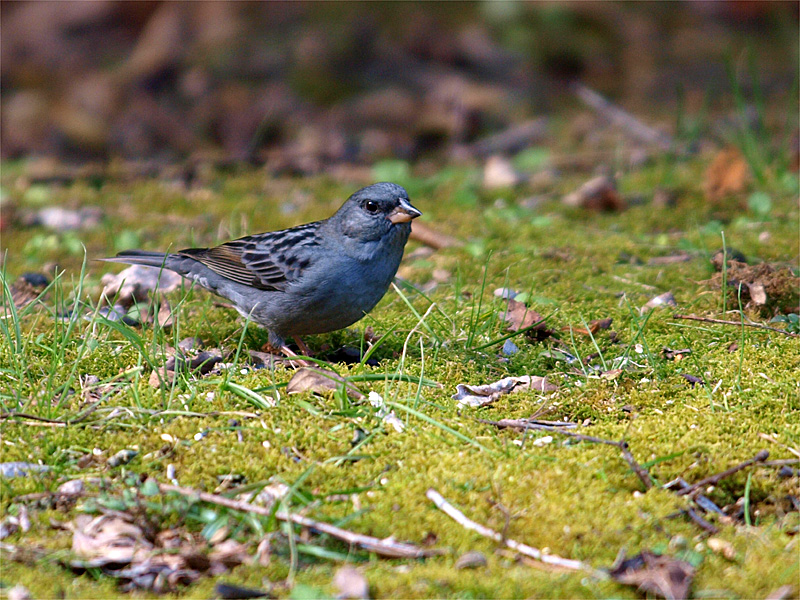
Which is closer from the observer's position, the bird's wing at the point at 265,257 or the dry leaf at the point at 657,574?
the dry leaf at the point at 657,574

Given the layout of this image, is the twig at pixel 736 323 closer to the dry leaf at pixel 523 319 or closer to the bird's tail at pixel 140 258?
the dry leaf at pixel 523 319

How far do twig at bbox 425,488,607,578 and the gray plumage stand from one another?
1.52 meters

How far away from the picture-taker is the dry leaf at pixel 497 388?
12.6 feet

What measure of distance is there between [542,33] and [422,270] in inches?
308

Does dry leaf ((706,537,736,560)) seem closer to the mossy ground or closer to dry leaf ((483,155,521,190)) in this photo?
the mossy ground

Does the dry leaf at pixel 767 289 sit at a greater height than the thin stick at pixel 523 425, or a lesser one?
greater

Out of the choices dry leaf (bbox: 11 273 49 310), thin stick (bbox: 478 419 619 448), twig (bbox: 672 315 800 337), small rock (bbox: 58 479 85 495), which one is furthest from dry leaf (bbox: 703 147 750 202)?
small rock (bbox: 58 479 85 495)

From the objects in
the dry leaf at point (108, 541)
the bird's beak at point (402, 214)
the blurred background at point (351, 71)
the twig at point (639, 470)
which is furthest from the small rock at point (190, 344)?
the blurred background at point (351, 71)

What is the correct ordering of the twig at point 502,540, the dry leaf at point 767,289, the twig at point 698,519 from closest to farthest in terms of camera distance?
the twig at point 502,540, the twig at point 698,519, the dry leaf at point 767,289

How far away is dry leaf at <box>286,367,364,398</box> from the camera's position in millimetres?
3678

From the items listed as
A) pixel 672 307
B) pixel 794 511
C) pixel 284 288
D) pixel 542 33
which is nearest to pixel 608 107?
pixel 542 33

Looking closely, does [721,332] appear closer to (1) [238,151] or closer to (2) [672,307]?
(2) [672,307]

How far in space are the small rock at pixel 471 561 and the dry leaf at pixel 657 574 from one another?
40cm

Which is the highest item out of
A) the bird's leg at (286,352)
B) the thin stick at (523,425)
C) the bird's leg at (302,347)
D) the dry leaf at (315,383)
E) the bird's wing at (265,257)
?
the bird's wing at (265,257)
